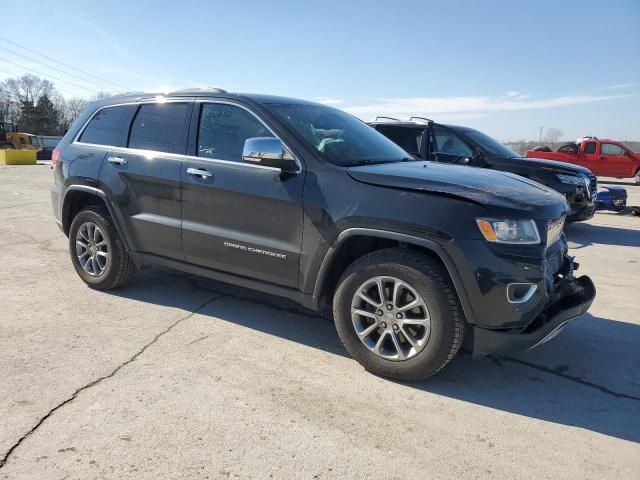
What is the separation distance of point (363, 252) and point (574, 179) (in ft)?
20.9

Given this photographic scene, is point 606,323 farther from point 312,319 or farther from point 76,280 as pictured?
point 76,280

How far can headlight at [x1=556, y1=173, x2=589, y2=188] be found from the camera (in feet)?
27.0

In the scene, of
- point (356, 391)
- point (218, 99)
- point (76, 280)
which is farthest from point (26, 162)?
point (356, 391)

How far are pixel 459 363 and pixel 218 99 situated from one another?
2.77 m

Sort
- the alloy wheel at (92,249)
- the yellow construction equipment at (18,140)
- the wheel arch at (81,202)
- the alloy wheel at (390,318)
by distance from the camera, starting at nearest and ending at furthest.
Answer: the alloy wheel at (390,318) → the wheel arch at (81,202) → the alloy wheel at (92,249) → the yellow construction equipment at (18,140)

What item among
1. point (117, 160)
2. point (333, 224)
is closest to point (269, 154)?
point (333, 224)

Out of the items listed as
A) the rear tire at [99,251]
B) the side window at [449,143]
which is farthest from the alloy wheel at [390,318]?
the side window at [449,143]

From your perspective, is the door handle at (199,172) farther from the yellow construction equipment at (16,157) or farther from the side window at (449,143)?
the yellow construction equipment at (16,157)

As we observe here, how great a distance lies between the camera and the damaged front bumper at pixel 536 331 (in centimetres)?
291

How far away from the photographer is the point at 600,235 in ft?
29.5

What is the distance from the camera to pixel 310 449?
8.21 ft

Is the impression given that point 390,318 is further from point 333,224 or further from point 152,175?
point 152,175

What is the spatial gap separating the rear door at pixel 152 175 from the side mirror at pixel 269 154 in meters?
0.90

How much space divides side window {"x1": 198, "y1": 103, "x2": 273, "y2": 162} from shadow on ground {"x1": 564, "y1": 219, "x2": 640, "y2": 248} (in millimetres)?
6081
